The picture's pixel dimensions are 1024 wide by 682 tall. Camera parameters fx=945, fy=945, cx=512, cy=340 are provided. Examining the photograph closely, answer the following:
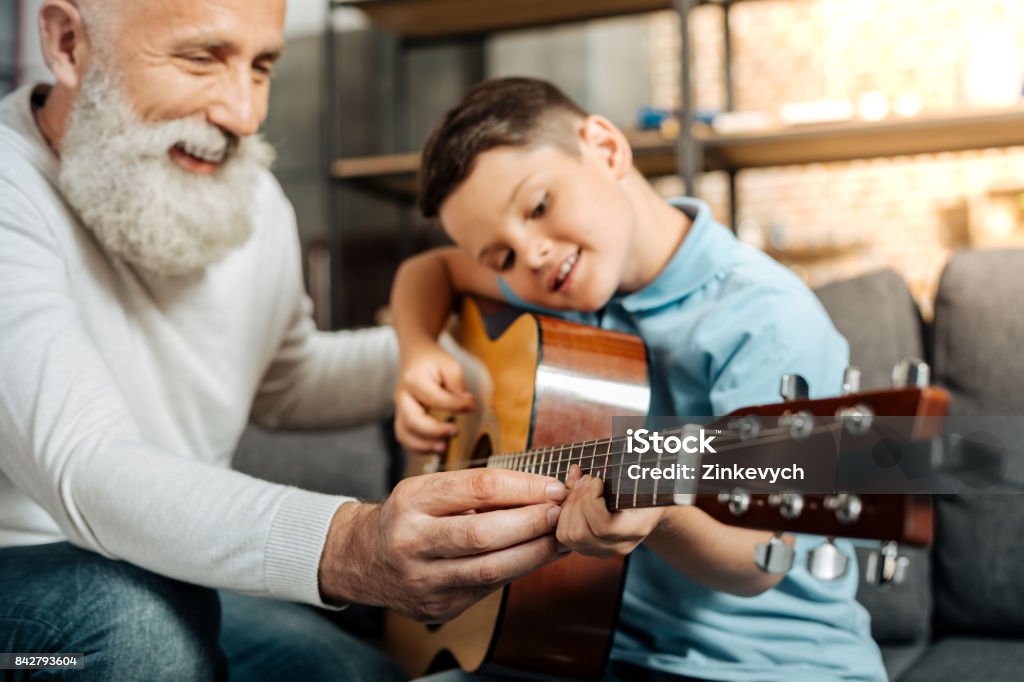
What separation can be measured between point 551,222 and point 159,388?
612 mm

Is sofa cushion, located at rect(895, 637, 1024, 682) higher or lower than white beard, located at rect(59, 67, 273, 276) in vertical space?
lower

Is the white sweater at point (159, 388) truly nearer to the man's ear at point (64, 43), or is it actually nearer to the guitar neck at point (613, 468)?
the man's ear at point (64, 43)

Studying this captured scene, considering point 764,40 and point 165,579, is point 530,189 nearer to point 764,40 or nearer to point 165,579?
point 165,579

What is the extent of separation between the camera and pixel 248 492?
93cm

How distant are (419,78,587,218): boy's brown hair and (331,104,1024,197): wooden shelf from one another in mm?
1385

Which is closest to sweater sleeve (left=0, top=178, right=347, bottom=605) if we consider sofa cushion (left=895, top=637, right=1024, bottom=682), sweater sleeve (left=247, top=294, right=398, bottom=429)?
Answer: sweater sleeve (left=247, top=294, right=398, bottom=429)

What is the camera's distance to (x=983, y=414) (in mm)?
1609

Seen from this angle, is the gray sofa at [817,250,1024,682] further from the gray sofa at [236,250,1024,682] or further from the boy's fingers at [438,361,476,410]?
the boy's fingers at [438,361,476,410]

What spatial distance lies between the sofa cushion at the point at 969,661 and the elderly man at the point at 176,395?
82cm

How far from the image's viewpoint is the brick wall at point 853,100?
4.89 meters

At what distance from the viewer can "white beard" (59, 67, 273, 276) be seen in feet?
3.88

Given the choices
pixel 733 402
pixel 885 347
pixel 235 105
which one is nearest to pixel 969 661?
pixel 885 347

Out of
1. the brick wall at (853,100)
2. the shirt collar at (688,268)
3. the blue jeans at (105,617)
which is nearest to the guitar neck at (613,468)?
the shirt collar at (688,268)

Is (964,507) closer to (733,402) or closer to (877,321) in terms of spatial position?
(877,321)
